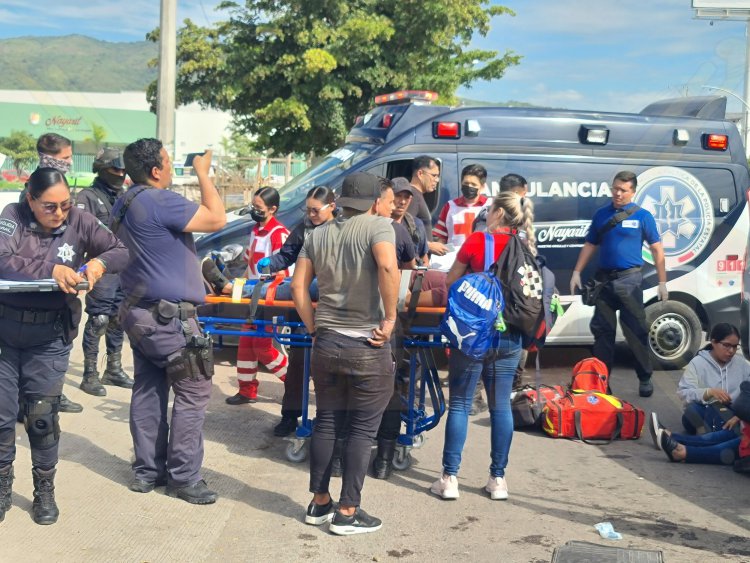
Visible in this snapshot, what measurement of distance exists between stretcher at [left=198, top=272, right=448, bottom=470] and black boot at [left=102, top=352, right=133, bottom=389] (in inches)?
77.4

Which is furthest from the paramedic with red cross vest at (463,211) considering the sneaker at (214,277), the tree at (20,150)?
the tree at (20,150)

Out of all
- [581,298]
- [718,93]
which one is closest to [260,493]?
[581,298]

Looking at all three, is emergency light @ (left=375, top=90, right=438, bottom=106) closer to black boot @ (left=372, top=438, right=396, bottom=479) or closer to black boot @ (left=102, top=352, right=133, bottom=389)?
black boot @ (left=102, top=352, right=133, bottom=389)

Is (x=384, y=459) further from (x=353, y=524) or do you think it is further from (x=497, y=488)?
(x=353, y=524)

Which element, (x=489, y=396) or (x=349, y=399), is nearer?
(x=349, y=399)

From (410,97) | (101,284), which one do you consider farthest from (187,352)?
(410,97)

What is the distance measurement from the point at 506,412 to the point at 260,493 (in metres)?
1.58

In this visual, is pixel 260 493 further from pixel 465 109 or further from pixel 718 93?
pixel 718 93

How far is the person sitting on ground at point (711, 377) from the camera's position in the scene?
7.11 m

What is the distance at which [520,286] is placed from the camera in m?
5.75

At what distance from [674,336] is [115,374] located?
214 inches

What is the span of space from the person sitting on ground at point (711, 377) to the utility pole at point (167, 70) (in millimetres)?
8955

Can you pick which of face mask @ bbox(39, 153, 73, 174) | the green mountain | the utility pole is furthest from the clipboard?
the green mountain

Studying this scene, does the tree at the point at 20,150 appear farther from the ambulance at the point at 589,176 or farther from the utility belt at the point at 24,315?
the utility belt at the point at 24,315
